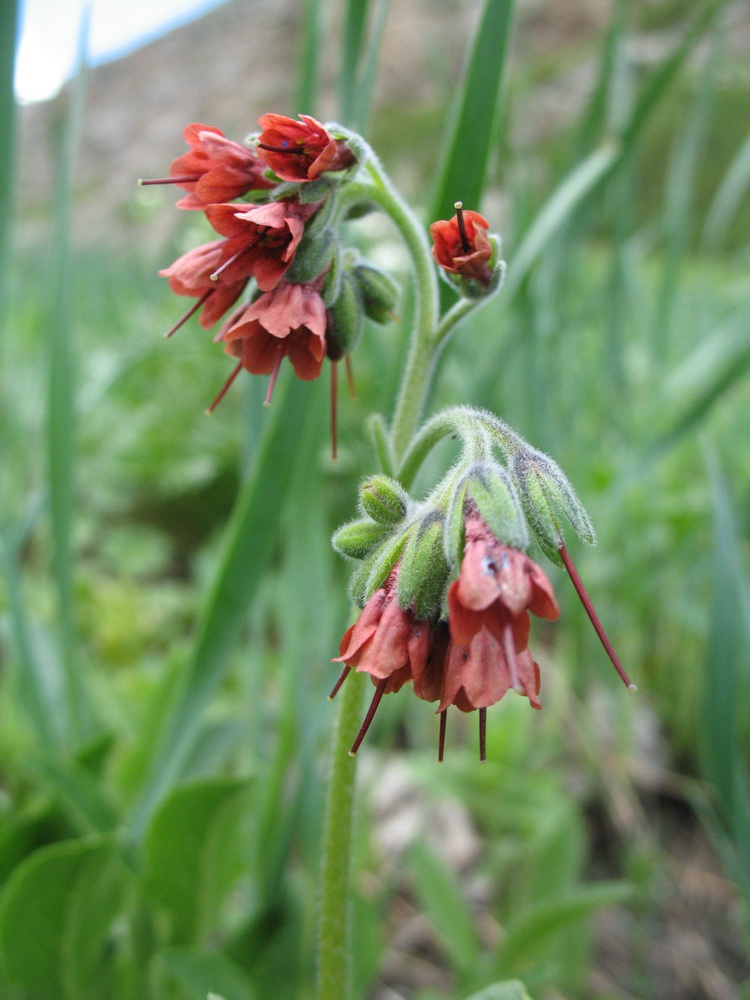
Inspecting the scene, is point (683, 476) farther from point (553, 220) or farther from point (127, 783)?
point (127, 783)

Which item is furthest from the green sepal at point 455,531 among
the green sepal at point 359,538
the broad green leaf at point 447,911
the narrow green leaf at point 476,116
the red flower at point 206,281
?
the broad green leaf at point 447,911

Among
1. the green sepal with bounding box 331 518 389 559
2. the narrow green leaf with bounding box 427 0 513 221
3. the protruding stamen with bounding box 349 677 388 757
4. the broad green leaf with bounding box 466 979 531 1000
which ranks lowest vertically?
the broad green leaf with bounding box 466 979 531 1000

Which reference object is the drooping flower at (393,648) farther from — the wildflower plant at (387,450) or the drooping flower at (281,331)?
the drooping flower at (281,331)

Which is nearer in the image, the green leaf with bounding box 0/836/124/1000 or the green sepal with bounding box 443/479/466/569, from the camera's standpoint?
the green sepal with bounding box 443/479/466/569

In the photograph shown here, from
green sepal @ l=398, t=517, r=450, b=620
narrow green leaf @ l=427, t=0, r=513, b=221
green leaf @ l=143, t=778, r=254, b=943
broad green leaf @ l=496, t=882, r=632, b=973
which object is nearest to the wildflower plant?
green sepal @ l=398, t=517, r=450, b=620

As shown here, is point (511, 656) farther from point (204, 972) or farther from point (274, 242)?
point (204, 972)

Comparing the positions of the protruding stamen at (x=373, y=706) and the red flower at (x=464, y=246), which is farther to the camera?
the red flower at (x=464, y=246)

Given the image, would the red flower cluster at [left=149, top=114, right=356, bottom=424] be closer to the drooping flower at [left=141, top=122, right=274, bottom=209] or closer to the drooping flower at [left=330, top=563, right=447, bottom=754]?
the drooping flower at [left=141, top=122, right=274, bottom=209]
